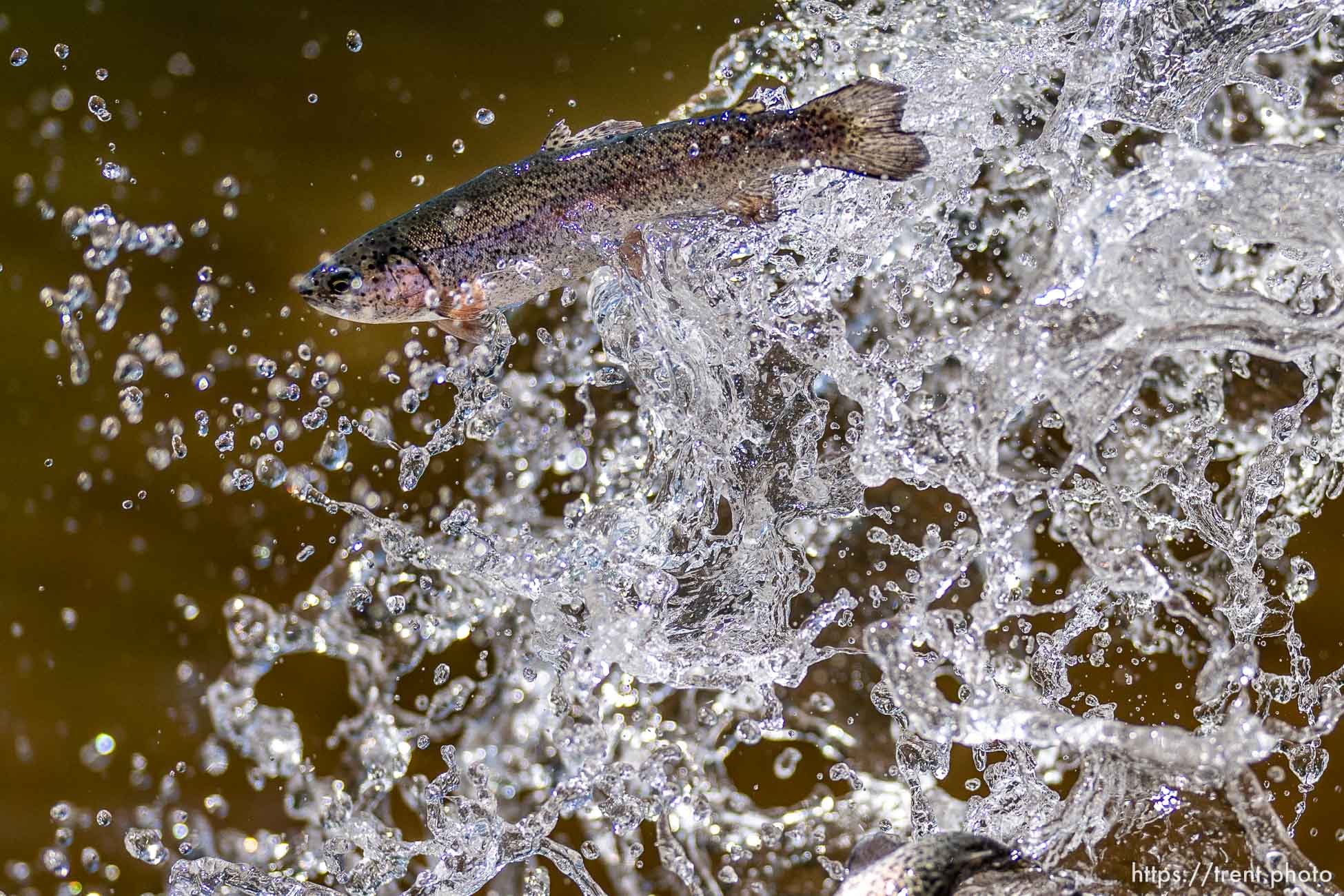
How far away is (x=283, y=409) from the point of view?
1425 mm

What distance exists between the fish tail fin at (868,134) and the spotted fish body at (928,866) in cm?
53

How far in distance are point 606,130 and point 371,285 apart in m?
0.22

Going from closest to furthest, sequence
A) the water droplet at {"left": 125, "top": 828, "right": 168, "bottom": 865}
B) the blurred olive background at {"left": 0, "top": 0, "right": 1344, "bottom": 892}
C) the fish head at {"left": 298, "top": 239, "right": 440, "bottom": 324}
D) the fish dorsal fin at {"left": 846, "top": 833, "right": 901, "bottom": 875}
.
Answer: the fish head at {"left": 298, "top": 239, "right": 440, "bottom": 324} → the fish dorsal fin at {"left": 846, "top": 833, "right": 901, "bottom": 875} → the blurred olive background at {"left": 0, "top": 0, "right": 1344, "bottom": 892} → the water droplet at {"left": 125, "top": 828, "right": 168, "bottom": 865}

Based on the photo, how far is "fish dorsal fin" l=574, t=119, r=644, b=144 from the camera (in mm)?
862

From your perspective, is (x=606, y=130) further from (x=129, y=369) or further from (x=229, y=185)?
(x=129, y=369)

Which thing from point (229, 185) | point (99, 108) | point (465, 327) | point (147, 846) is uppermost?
point (99, 108)

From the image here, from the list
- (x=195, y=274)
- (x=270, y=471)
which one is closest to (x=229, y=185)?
(x=195, y=274)

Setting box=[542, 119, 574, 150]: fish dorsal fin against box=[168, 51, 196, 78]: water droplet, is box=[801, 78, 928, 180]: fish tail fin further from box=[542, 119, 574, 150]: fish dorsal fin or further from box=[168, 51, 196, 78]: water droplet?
box=[168, 51, 196, 78]: water droplet

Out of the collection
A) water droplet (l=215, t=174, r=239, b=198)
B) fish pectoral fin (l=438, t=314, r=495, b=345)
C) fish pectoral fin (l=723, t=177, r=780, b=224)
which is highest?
water droplet (l=215, t=174, r=239, b=198)

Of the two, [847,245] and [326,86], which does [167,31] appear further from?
[847,245]

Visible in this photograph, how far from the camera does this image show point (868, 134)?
2.86 ft

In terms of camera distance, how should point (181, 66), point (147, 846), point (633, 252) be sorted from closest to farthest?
point (633, 252) < point (181, 66) < point (147, 846)

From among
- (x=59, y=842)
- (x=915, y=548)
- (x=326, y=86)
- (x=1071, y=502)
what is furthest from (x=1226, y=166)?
(x=59, y=842)

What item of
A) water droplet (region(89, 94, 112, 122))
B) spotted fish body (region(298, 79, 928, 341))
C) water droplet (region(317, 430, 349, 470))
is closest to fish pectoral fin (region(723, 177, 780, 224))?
spotted fish body (region(298, 79, 928, 341))
